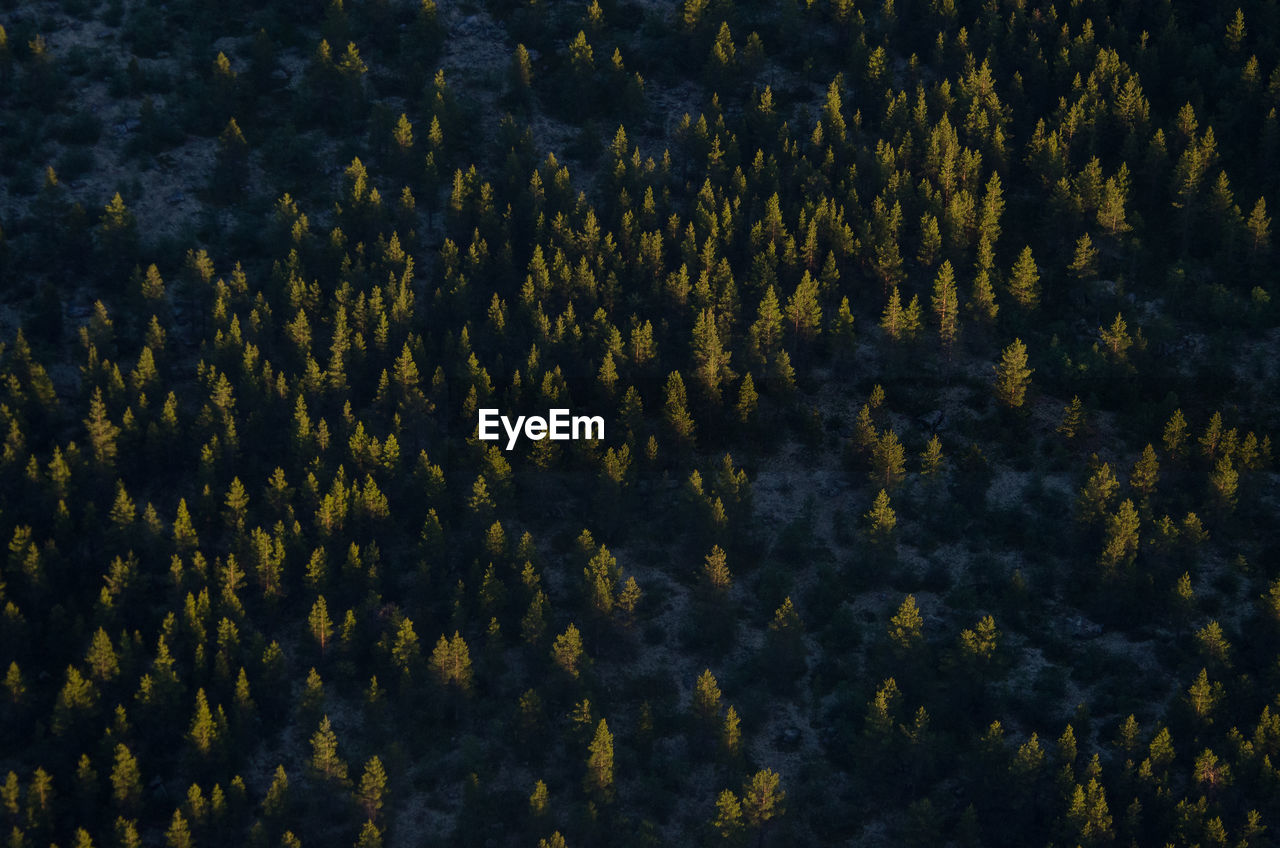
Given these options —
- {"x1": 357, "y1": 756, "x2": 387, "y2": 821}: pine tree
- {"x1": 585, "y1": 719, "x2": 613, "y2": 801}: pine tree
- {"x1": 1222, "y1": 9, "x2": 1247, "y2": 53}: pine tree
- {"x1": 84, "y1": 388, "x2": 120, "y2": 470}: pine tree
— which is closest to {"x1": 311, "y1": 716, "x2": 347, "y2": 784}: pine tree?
{"x1": 357, "y1": 756, "x2": 387, "y2": 821}: pine tree

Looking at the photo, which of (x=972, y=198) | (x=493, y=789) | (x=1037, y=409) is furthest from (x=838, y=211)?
(x=493, y=789)

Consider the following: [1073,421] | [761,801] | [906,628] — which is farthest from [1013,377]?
[761,801]

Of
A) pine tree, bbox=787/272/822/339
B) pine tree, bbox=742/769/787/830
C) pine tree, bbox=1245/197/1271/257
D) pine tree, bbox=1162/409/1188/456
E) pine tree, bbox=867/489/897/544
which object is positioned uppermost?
pine tree, bbox=1245/197/1271/257

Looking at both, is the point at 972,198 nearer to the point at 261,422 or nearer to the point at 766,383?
the point at 766,383

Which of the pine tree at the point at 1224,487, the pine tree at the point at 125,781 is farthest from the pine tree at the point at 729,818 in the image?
the pine tree at the point at 1224,487

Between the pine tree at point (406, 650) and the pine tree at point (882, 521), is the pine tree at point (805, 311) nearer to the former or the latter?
the pine tree at point (882, 521)

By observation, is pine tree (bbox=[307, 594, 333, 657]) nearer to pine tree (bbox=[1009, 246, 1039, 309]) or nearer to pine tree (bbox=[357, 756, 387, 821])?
pine tree (bbox=[357, 756, 387, 821])
